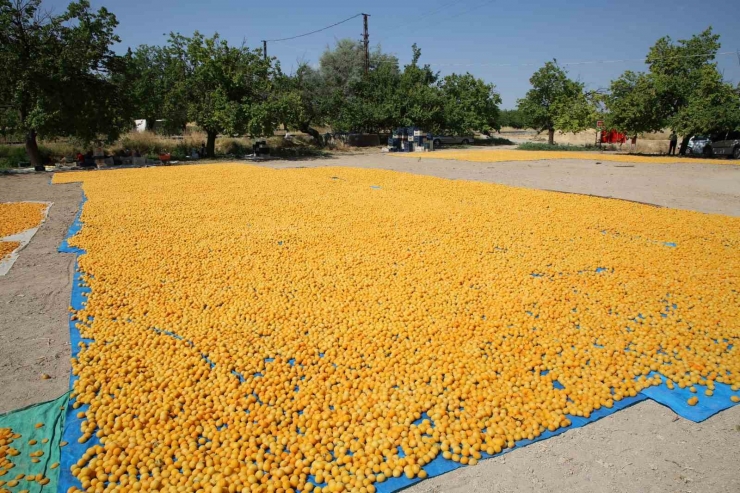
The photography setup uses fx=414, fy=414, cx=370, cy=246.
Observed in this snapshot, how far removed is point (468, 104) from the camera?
34.0 m

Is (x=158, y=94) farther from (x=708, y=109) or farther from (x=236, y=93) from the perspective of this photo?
(x=708, y=109)

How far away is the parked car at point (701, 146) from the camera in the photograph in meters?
21.3

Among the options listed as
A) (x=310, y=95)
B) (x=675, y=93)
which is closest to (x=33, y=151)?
(x=310, y=95)

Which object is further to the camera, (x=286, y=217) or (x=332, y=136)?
(x=332, y=136)

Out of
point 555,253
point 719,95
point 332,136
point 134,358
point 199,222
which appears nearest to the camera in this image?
point 134,358

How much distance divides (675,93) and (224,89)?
22147 millimetres

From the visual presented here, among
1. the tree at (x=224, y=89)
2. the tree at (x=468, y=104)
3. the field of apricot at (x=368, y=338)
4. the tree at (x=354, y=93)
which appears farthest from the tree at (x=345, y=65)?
the field of apricot at (x=368, y=338)

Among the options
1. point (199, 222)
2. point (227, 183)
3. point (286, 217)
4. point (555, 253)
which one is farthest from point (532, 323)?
point (227, 183)

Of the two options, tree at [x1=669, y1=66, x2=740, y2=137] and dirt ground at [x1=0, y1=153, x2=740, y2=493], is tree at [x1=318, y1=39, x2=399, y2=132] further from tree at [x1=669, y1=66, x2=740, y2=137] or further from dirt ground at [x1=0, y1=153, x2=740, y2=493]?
dirt ground at [x1=0, y1=153, x2=740, y2=493]

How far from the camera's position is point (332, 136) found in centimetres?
3108

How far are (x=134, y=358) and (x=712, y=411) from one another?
14.1 ft

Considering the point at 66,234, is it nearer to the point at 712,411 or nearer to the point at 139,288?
the point at 139,288

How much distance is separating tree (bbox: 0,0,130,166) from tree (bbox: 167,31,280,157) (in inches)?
140

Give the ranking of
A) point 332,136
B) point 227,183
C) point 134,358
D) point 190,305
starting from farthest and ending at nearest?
point 332,136 < point 227,183 < point 190,305 < point 134,358
